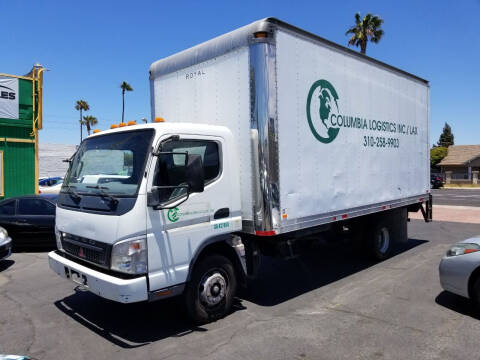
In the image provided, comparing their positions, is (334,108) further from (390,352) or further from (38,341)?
(38,341)

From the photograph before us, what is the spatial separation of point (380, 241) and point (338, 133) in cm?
300

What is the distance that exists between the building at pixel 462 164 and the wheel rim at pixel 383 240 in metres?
43.4

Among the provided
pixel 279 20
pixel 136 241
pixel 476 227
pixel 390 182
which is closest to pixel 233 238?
pixel 136 241

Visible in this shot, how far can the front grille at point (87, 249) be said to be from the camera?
4.08 meters

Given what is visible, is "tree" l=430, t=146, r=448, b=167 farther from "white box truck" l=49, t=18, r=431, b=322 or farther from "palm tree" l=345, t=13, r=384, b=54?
"white box truck" l=49, t=18, r=431, b=322

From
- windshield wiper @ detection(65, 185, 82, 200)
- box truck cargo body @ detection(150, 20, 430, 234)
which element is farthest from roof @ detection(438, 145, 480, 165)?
windshield wiper @ detection(65, 185, 82, 200)

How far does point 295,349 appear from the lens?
158 inches

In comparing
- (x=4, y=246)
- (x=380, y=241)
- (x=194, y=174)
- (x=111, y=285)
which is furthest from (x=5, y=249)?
(x=380, y=241)

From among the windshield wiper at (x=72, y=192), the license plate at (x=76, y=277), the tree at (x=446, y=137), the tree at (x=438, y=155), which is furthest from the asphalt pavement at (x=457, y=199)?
the tree at (x=446, y=137)

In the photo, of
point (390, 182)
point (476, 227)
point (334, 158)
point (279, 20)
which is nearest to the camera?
point (279, 20)

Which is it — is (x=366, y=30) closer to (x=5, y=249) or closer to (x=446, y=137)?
(x=5, y=249)

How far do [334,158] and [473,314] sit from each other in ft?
9.19

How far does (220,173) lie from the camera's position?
4.77 metres

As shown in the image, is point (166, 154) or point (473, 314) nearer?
point (166, 154)
